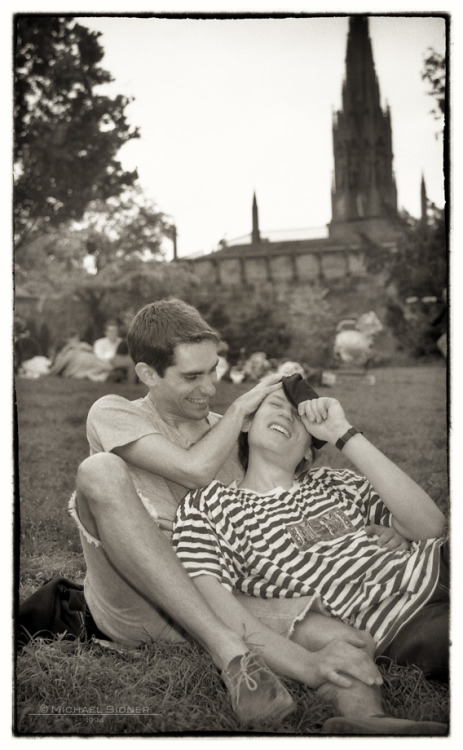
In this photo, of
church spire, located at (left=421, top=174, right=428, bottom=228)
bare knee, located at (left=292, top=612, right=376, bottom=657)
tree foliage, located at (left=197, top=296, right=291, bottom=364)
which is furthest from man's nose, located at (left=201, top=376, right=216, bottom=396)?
church spire, located at (left=421, top=174, right=428, bottom=228)

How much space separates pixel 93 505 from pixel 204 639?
22.9 inches

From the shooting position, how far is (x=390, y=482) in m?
2.51

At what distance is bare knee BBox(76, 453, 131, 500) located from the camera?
8.11 feet

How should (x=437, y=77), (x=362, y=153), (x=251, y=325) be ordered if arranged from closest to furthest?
(x=437, y=77) < (x=362, y=153) < (x=251, y=325)

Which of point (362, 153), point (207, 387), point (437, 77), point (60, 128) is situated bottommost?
point (207, 387)

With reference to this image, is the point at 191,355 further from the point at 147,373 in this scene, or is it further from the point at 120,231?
the point at 120,231

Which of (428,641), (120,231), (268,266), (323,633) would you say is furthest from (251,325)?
(428,641)

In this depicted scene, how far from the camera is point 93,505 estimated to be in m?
2.50

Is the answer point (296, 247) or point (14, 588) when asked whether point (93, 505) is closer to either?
point (14, 588)

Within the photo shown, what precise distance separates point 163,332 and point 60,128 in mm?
1100

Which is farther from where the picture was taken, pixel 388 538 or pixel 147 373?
pixel 147 373

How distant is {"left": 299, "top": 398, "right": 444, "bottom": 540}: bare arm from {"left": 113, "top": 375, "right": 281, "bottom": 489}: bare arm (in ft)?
0.79

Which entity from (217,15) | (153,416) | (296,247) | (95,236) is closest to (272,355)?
(296,247)

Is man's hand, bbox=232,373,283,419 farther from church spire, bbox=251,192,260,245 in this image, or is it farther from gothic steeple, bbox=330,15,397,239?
gothic steeple, bbox=330,15,397,239
